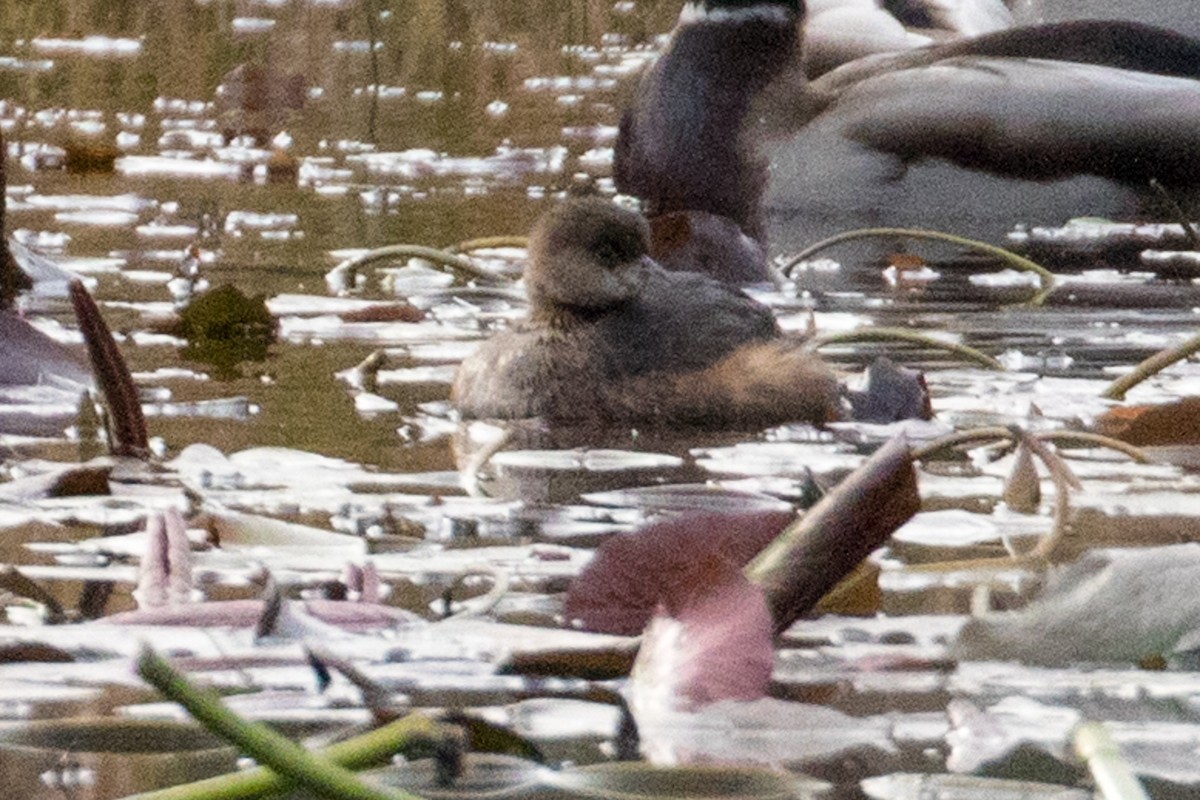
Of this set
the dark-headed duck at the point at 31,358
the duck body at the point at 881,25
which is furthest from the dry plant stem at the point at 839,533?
the duck body at the point at 881,25

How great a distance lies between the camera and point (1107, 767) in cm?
180

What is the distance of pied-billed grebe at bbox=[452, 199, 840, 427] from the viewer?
4551mm

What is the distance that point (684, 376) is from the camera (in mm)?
4594

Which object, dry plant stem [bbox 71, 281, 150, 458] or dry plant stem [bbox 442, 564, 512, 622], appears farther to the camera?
dry plant stem [bbox 71, 281, 150, 458]

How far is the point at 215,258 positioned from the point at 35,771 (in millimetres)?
4714

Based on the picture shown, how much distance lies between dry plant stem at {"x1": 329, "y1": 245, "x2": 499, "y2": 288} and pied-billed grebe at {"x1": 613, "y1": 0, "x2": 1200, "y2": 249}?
2.46 meters

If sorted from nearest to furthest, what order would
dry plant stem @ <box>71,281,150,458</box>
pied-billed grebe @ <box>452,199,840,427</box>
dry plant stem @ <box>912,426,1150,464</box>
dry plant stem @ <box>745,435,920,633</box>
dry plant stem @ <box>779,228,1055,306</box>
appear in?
dry plant stem @ <box>745,435,920,633</box>, dry plant stem @ <box>912,426,1150,464</box>, dry plant stem @ <box>71,281,150,458</box>, pied-billed grebe @ <box>452,199,840,427</box>, dry plant stem @ <box>779,228,1055,306</box>

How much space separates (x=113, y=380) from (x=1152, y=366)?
152 centimetres

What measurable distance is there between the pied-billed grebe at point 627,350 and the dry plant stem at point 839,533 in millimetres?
2080

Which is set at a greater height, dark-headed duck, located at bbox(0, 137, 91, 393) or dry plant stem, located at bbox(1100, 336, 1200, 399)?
dry plant stem, located at bbox(1100, 336, 1200, 399)

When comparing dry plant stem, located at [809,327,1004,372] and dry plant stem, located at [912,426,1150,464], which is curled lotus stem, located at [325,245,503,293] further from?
dry plant stem, located at [912,426,1150,464]

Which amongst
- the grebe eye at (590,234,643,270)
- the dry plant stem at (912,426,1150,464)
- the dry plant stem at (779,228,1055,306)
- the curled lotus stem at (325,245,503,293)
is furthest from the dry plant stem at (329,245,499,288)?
the dry plant stem at (912,426,1150,464)

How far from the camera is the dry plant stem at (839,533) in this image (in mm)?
2402

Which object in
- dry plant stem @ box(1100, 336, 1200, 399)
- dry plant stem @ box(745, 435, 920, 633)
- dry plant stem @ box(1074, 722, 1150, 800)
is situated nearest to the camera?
dry plant stem @ box(1074, 722, 1150, 800)
